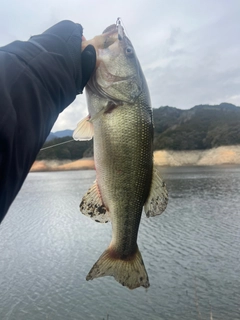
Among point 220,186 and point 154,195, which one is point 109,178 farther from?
point 220,186

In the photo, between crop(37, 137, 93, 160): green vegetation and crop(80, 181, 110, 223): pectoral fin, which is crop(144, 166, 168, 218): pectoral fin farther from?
crop(37, 137, 93, 160): green vegetation

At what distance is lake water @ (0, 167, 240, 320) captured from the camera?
10.9 m

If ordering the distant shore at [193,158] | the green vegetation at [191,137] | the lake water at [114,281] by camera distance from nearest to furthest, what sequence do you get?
the lake water at [114,281]
the distant shore at [193,158]
the green vegetation at [191,137]

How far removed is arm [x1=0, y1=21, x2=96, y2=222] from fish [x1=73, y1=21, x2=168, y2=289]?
0.65m

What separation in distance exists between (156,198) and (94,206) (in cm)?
55

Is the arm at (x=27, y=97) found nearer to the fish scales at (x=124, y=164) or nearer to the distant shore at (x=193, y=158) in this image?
the fish scales at (x=124, y=164)

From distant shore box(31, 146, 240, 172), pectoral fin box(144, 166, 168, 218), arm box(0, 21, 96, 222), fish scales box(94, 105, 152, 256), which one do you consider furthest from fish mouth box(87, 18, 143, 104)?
distant shore box(31, 146, 240, 172)

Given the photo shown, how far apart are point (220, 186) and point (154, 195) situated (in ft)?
120

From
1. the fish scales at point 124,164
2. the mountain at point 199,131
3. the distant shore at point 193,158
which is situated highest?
the fish scales at point 124,164

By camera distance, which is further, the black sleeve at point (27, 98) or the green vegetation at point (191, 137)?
the green vegetation at point (191, 137)

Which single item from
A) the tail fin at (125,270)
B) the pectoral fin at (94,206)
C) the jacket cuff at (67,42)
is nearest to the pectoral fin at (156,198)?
the pectoral fin at (94,206)

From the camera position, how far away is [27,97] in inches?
59.5

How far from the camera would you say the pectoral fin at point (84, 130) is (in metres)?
2.80

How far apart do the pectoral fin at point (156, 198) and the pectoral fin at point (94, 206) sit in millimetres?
374
